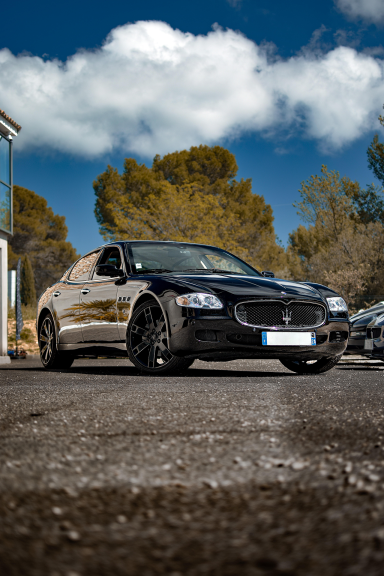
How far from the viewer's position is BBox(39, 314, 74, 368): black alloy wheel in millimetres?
8430

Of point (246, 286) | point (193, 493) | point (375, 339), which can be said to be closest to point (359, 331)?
point (375, 339)

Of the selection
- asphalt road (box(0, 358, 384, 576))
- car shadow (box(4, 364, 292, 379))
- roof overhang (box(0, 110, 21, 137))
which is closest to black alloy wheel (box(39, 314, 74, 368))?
car shadow (box(4, 364, 292, 379))

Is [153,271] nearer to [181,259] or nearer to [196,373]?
[181,259]

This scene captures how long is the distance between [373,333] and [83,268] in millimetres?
4140

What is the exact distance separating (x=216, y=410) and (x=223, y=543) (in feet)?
6.69

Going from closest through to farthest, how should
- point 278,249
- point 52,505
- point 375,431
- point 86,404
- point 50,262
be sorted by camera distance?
1. point 52,505
2. point 375,431
3. point 86,404
4. point 278,249
5. point 50,262

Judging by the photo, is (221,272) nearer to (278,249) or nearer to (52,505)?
(52,505)

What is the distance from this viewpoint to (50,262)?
47.4 metres

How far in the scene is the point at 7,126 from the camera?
1844 centimetres

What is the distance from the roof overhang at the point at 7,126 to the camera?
18031 mm

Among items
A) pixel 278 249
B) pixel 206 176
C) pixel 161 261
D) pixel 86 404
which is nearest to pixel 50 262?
pixel 206 176

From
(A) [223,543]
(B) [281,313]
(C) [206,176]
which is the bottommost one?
(A) [223,543]

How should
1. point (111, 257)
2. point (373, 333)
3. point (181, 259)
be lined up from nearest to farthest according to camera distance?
point (181, 259) → point (111, 257) → point (373, 333)

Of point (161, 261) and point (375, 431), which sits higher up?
point (161, 261)
